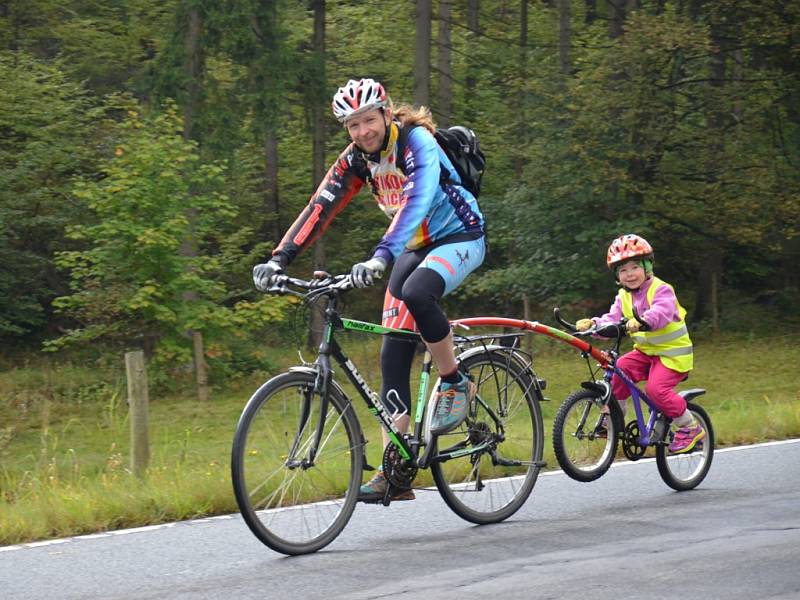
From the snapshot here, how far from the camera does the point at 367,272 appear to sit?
586 centimetres

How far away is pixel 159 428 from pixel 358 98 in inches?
607

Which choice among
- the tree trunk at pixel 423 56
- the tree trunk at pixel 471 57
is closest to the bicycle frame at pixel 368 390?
the tree trunk at pixel 423 56

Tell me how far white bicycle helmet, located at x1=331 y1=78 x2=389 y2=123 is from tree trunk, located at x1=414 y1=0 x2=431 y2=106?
20618mm

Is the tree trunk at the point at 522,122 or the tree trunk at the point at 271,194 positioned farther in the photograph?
the tree trunk at the point at 271,194

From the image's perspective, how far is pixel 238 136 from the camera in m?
27.6

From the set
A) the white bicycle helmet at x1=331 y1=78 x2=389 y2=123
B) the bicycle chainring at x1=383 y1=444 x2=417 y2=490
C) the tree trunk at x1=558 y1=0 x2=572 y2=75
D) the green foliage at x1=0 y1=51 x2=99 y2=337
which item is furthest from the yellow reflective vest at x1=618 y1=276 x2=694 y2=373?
the tree trunk at x1=558 y1=0 x2=572 y2=75

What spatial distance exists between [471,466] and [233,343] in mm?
19046

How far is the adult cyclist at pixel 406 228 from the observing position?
6293mm

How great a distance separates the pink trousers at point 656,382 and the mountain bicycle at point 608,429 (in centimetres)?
5

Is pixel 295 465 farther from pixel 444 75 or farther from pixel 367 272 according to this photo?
pixel 444 75

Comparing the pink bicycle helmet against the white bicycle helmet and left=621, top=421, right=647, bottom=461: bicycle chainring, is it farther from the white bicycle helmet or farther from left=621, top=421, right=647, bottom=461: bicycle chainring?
the white bicycle helmet

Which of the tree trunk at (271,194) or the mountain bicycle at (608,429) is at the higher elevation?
the tree trunk at (271,194)

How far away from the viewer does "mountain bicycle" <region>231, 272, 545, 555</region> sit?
6.03 meters

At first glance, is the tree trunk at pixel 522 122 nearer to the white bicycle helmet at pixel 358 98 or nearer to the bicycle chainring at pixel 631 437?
the bicycle chainring at pixel 631 437
